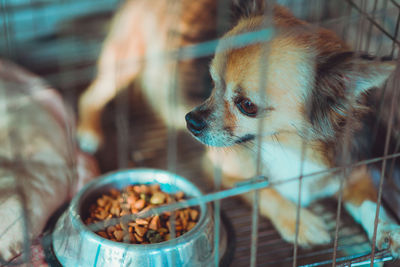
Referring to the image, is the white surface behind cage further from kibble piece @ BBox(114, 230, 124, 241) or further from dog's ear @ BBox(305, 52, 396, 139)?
dog's ear @ BBox(305, 52, 396, 139)

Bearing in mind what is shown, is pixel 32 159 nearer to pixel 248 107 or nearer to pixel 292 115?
pixel 248 107

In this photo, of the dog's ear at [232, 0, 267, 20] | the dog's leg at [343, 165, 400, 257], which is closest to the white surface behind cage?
the dog's ear at [232, 0, 267, 20]

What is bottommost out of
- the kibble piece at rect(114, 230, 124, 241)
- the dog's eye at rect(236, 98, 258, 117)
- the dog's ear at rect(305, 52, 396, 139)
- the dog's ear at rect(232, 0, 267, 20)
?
the kibble piece at rect(114, 230, 124, 241)

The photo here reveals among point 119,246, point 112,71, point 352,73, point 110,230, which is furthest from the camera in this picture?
point 112,71

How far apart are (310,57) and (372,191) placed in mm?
605

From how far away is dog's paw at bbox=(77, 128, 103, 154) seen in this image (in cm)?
224

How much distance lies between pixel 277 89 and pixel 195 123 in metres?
0.27

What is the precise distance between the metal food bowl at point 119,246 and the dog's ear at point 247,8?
607 millimetres

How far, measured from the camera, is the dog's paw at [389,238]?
142cm

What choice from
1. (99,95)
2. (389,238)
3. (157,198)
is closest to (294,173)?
(389,238)

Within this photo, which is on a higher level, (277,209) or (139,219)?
(139,219)

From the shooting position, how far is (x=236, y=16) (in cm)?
164

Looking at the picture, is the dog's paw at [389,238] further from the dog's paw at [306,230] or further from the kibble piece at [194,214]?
the kibble piece at [194,214]

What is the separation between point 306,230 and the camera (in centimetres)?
160
